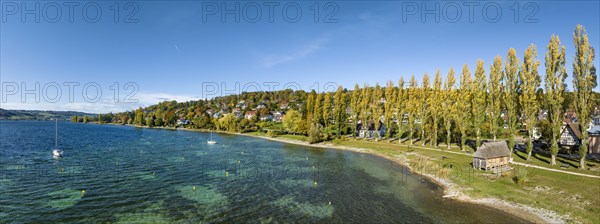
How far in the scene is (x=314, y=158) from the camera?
62.2m

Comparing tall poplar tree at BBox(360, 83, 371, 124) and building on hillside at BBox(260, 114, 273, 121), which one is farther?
building on hillside at BBox(260, 114, 273, 121)

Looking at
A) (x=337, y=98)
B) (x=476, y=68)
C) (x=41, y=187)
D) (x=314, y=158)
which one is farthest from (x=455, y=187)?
(x=337, y=98)

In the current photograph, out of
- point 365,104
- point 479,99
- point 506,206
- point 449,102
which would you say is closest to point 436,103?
point 449,102

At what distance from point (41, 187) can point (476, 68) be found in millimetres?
76224

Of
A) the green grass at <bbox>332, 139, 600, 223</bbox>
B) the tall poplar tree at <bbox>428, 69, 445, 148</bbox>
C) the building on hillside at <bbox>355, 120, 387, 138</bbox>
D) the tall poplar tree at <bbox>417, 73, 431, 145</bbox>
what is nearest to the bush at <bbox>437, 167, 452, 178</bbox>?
the green grass at <bbox>332, 139, 600, 223</bbox>

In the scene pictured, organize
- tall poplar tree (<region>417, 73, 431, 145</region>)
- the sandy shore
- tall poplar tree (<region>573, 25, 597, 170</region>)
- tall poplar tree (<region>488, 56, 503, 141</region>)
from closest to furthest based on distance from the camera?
the sandy shore → tall poplar tree (<region>573, 25, 597, 170</region>) → tall poplar tree (<region>488, 56, 503, 141</region>) → tall poplar tree (<region>417, 73, 431, 145</region>)

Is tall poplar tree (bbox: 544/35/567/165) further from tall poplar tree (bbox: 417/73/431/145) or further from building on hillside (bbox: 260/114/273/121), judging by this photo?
building on hillside (bbox: 260/114/273/121)

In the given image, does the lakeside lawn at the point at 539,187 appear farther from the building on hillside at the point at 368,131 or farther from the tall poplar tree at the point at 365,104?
the building on hillside at the point at 368,131

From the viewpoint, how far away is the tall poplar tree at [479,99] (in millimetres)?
58219

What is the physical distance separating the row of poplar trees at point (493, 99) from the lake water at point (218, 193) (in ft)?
73.1

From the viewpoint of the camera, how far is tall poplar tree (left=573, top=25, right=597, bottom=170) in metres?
41.1

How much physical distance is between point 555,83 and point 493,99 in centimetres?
1385

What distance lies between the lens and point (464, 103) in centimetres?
6122

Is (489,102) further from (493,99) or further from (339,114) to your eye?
(339,114)
